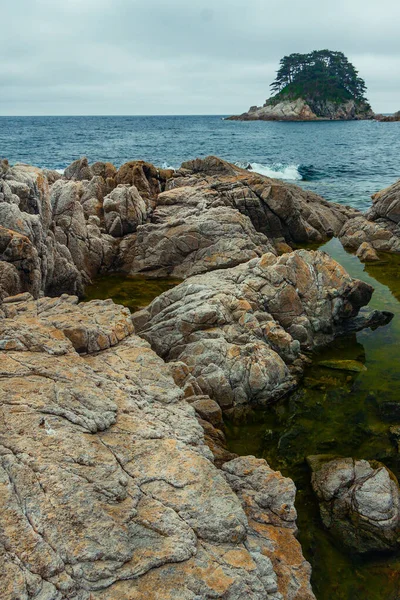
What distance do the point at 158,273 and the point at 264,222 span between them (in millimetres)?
10976

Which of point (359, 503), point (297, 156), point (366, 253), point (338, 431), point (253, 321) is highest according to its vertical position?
point (297, 156)

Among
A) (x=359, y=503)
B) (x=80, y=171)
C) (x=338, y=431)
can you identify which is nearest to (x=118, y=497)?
(x=359, y=503)

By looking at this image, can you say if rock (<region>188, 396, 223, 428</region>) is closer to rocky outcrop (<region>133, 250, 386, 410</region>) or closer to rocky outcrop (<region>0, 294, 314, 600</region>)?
Answer: rocky outcrop (<region>133, 250, 386, 410</region>)

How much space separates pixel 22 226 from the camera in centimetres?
2108

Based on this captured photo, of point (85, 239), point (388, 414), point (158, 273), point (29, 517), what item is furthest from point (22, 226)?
point (388, 414)

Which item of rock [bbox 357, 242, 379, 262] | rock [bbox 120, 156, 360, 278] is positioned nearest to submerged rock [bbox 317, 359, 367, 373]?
rock [bbox 120, 156, 360, 278]

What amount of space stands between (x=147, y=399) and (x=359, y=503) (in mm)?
6334

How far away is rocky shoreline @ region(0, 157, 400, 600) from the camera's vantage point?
755 cm

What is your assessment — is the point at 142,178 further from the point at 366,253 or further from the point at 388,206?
the point at 388,206

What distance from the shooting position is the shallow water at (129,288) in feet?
85.4

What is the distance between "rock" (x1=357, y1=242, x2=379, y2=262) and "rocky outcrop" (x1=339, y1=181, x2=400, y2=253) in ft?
3.45

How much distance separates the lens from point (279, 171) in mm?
75312

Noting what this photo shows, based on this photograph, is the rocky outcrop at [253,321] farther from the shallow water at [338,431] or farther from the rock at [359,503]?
the rock at [359,503]

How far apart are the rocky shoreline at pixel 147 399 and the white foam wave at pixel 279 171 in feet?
142
